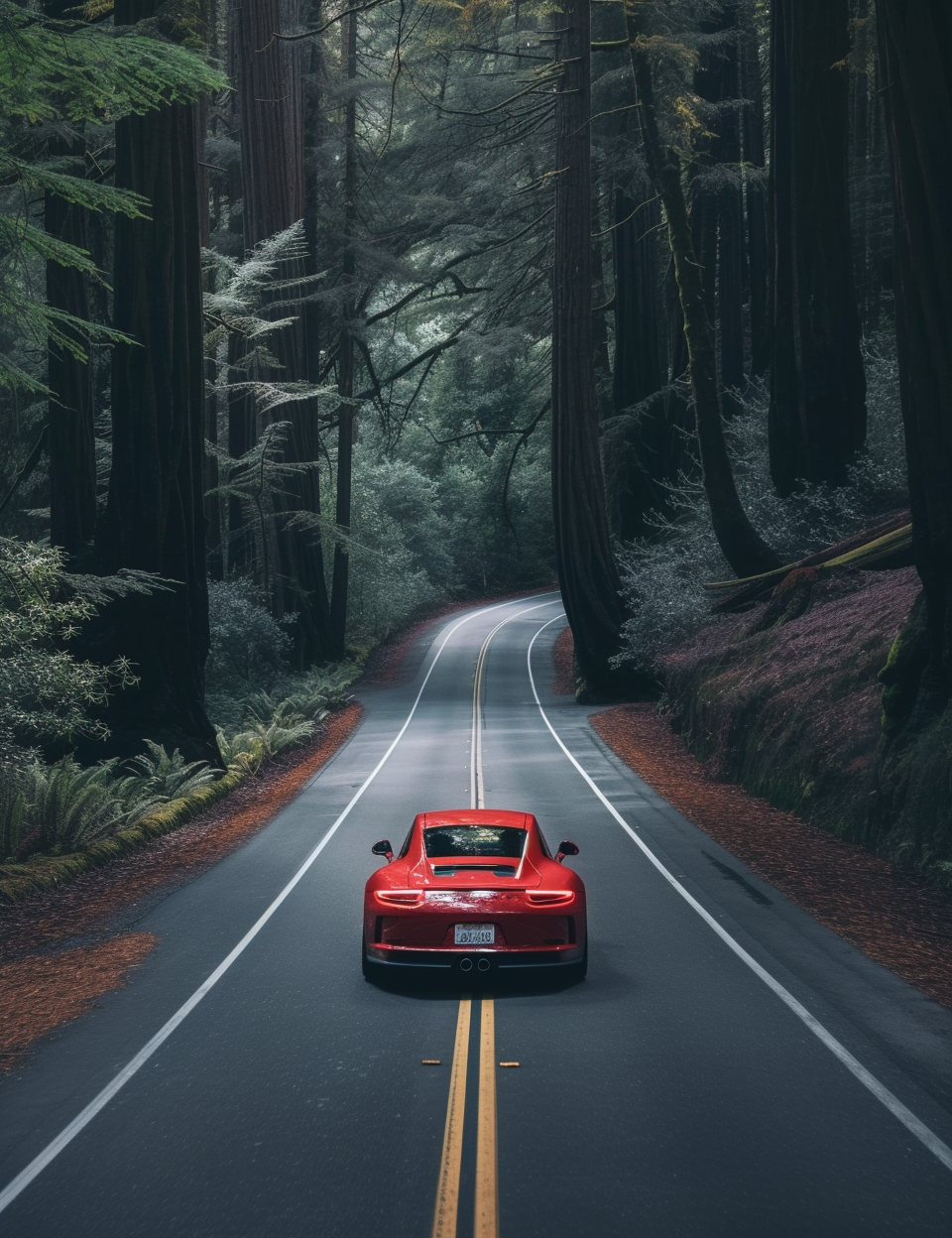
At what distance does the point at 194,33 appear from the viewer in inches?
724

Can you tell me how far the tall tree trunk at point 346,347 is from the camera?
39.0 meters

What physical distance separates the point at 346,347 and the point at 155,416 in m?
23.5

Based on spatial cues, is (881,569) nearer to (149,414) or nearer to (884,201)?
(149,414)

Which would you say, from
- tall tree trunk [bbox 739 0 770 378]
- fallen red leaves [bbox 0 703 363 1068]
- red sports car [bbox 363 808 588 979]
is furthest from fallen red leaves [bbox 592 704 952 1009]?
tall tree trunk [bbox 739 0 770 378]

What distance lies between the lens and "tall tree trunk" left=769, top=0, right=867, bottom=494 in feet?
79.9

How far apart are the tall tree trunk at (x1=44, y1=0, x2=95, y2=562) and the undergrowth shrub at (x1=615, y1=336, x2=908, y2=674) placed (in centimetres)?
1472

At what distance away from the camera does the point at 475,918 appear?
30.1ft

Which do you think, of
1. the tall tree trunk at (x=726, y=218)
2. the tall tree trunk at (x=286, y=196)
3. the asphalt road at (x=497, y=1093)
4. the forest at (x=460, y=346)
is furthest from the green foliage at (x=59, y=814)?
the tall tree trunk at (x=726, y=218)

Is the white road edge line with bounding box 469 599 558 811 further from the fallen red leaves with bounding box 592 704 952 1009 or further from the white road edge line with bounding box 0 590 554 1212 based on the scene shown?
the white road edge line with bounding box 0 590 554 1212

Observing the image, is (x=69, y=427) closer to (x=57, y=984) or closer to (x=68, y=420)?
(x=68, y=420)

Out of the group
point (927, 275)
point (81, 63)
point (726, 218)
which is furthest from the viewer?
point (726, 218)

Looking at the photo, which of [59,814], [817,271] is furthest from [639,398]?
[59,814]

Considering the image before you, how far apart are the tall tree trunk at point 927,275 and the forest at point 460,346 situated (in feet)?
0.13

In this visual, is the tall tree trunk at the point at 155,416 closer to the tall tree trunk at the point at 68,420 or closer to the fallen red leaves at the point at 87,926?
the tall tree trunk at the point at 68,420
